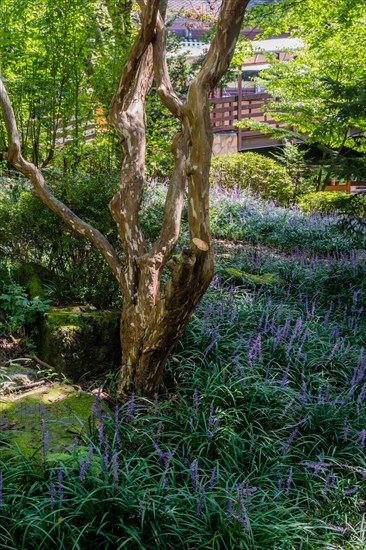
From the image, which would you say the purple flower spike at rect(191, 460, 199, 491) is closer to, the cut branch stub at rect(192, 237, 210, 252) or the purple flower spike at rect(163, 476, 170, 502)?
the purple flower spike at rect(163, 476, 170, 502)

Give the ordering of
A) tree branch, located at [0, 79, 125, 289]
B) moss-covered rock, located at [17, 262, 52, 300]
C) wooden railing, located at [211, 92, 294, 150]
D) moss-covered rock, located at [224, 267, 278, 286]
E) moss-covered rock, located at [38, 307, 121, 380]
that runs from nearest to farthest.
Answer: moss-covered rock, located at [38, 307, 121, 380], tree branch, located at [0, 79, 125, 289], moss-covered rock, located at [17, 262, 52, 300], moss-covered rock, located at [224, 267, 278, 286], wooden railing, located at [211, 92, 294, 150]

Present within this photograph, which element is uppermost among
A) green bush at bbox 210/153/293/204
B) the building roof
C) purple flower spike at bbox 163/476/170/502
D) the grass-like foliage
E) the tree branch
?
the building roof

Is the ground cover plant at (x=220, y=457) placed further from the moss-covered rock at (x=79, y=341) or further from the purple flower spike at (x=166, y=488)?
Answer: the moss-covered rock at (x=79, y=341)

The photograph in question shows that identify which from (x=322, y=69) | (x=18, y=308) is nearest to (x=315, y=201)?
(x=322, y=69)

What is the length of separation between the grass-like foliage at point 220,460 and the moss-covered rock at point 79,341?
558 millimetres

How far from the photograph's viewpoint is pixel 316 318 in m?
5.96

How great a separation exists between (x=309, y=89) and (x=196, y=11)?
3.86 metres

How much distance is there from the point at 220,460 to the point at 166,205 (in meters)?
1.83

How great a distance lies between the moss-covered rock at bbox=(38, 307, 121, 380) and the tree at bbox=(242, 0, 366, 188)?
3649mm

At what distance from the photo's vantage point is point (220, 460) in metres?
3.42

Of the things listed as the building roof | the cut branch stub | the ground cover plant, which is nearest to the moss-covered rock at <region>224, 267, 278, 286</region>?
the ground cover plant

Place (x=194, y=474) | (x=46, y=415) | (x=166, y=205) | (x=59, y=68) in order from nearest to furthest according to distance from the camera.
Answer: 1. (x=194, y=474)
2. (x=46, y=415)
3. (x=166, y=205)
4. (x=59, y=68)

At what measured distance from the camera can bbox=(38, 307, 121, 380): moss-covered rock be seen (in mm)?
4270

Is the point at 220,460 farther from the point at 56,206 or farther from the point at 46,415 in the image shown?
the point at 56,206
